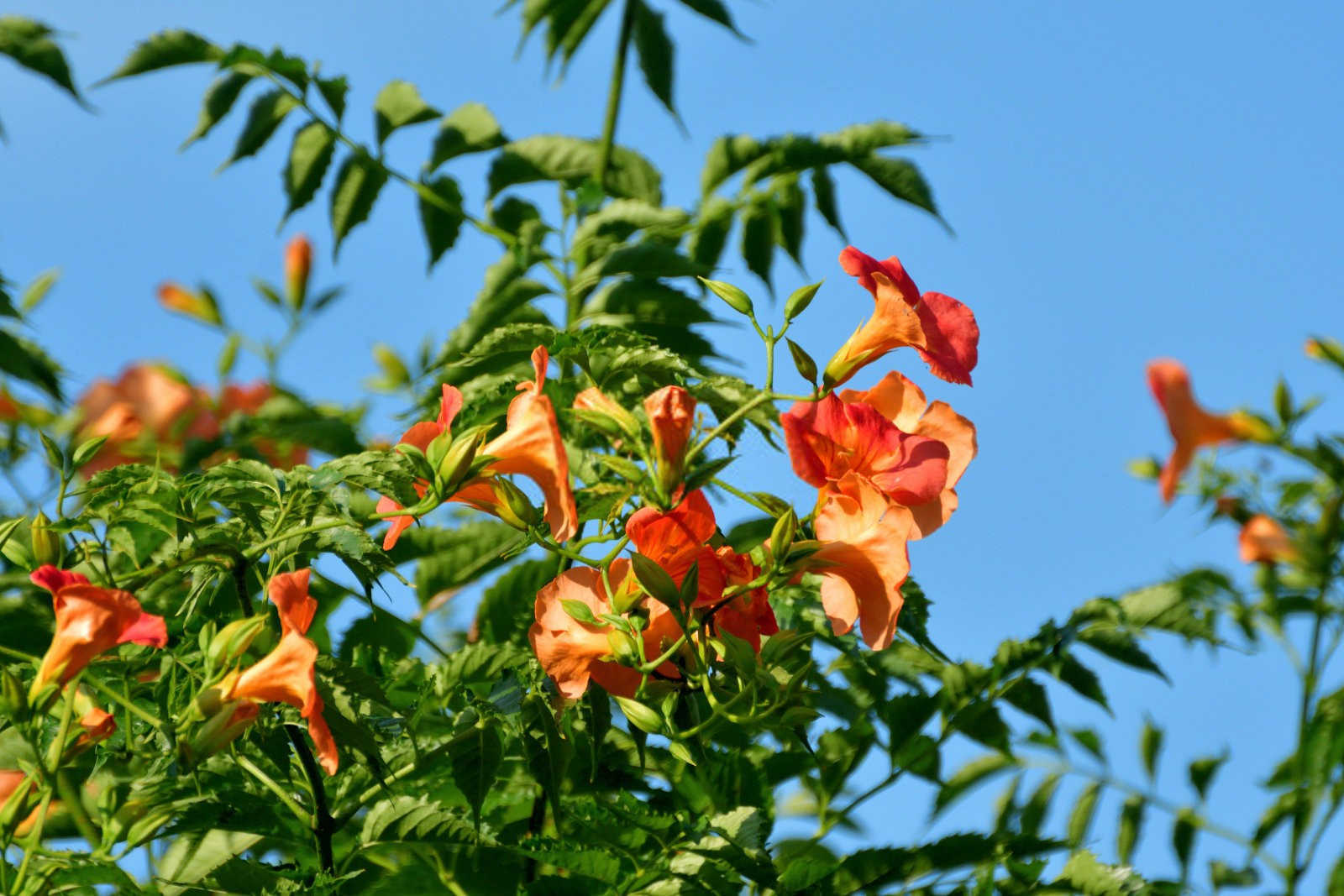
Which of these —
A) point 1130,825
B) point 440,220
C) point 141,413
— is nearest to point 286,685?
point 440,220

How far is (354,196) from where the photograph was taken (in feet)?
7.71

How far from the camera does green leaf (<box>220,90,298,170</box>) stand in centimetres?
238

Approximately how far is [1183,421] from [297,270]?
236 centimetres

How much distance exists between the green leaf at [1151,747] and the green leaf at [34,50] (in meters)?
2.51

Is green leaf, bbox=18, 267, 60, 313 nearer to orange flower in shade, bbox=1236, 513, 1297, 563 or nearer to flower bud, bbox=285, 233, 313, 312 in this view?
flower bud, bbox=285, 233, 313, 312

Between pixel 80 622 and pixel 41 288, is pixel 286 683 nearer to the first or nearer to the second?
pixel 80 622

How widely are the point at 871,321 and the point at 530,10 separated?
145cm

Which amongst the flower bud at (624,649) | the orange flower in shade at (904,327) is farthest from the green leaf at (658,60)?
the flower bud at (624,649)

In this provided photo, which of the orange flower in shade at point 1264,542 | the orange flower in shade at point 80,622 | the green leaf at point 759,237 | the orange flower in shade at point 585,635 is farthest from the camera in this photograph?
the orange flower in shade at point 1264,542

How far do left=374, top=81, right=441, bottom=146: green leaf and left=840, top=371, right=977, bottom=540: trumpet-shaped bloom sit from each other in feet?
4.47

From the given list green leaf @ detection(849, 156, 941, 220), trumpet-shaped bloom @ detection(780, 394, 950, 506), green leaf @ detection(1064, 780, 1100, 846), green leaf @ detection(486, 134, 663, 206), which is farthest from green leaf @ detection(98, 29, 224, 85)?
green leaf @ detection(1064, 780, 1100, 846)

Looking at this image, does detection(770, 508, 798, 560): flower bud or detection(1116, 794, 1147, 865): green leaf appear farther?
detection(1116, 794, 1147, 865): green leaf

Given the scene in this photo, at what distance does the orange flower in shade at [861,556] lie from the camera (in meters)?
1.24

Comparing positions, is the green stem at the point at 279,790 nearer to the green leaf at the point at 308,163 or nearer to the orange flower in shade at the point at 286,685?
the orange flower in shade at the point at 286,685
